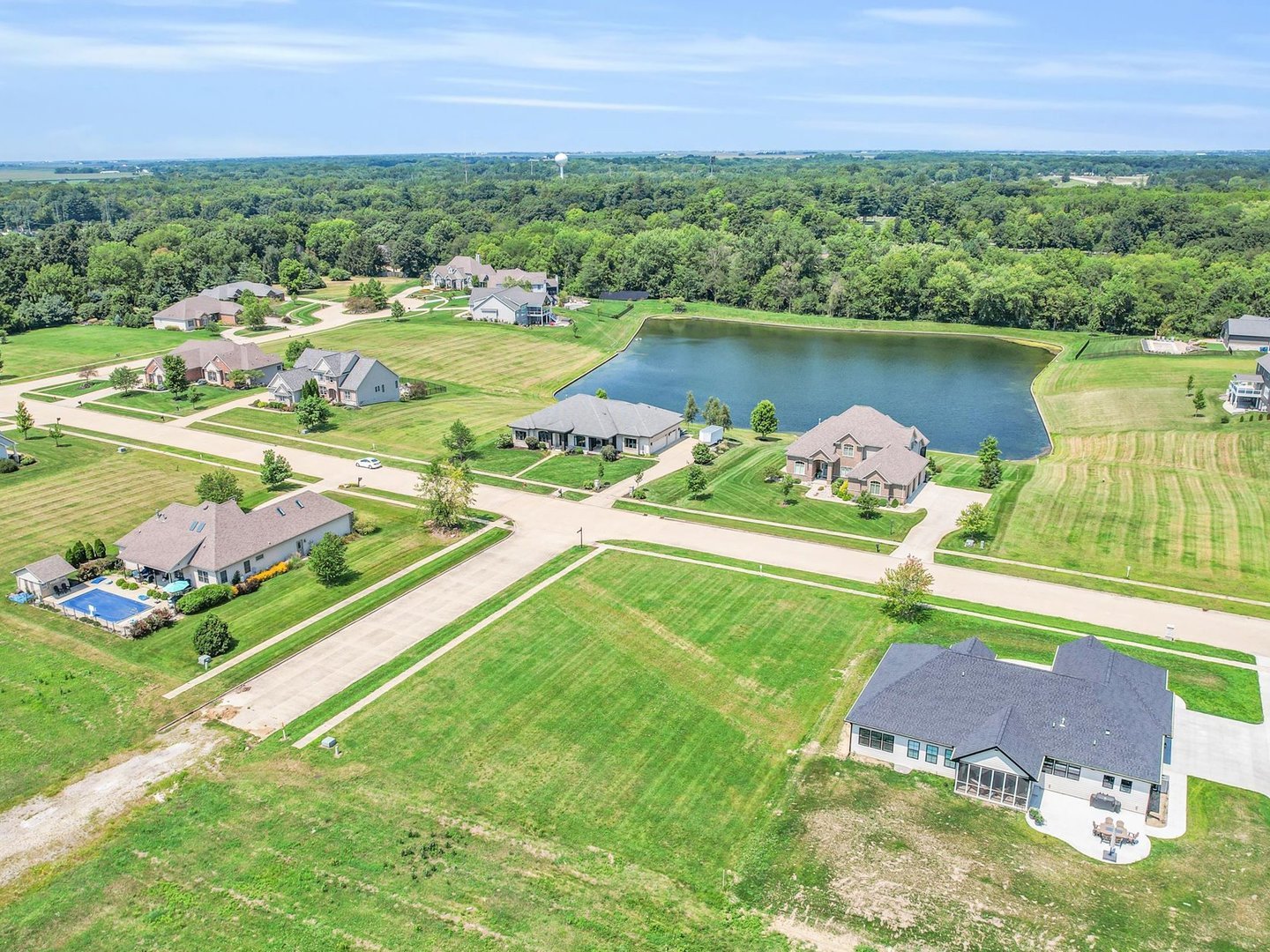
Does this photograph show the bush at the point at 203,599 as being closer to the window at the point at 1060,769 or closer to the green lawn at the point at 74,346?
the window at the point at 1060,769

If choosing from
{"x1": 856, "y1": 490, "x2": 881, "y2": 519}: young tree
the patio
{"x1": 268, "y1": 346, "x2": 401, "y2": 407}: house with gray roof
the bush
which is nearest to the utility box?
{"x1": 856, "y1": 490, "x2": 881, "y2": 519}: young tree

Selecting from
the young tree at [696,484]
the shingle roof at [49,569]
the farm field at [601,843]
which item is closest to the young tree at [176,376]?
the shingle roof at [49,569]

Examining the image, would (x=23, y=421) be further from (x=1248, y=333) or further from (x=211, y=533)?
(x=1248, y=333)

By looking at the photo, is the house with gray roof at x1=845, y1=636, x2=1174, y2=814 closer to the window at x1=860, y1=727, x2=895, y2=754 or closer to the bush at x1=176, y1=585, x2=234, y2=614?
the window at x1=860, y1=727, x2=895, y2=754

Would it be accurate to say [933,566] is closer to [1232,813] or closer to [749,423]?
[1232,813]

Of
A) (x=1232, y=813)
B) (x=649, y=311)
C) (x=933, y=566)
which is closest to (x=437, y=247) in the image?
(x=649, y=311)

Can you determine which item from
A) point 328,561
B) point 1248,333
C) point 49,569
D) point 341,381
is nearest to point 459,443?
point 341,381
